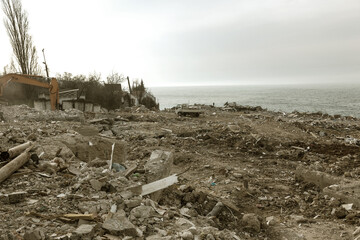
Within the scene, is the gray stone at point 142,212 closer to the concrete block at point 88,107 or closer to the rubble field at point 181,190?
the rubble field at point 181,190

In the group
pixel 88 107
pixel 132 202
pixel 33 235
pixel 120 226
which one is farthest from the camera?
pixel 88 107

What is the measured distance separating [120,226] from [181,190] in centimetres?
229

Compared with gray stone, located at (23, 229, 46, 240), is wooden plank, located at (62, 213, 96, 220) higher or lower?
lower

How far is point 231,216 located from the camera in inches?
199

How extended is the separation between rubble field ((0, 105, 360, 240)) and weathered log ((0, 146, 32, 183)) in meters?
0.06

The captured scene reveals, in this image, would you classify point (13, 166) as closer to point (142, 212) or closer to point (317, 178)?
point (142, 212)

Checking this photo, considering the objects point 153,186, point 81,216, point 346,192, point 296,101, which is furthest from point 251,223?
point 296,101

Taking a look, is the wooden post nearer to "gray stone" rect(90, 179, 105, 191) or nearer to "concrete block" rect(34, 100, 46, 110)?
"gray stone" rect(90, 179, 105, 191)

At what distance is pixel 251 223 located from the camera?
182 inches

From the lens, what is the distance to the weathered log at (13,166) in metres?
4.27

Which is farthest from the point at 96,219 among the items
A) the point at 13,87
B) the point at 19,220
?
the point at 13,87

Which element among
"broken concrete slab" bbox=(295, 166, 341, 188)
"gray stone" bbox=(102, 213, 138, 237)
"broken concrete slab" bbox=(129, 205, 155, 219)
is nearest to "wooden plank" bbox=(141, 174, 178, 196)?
"broken concrete slab" bbox=(129, 205, 155, 219)

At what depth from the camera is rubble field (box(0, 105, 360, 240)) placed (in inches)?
138

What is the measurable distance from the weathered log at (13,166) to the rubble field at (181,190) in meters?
0.06
